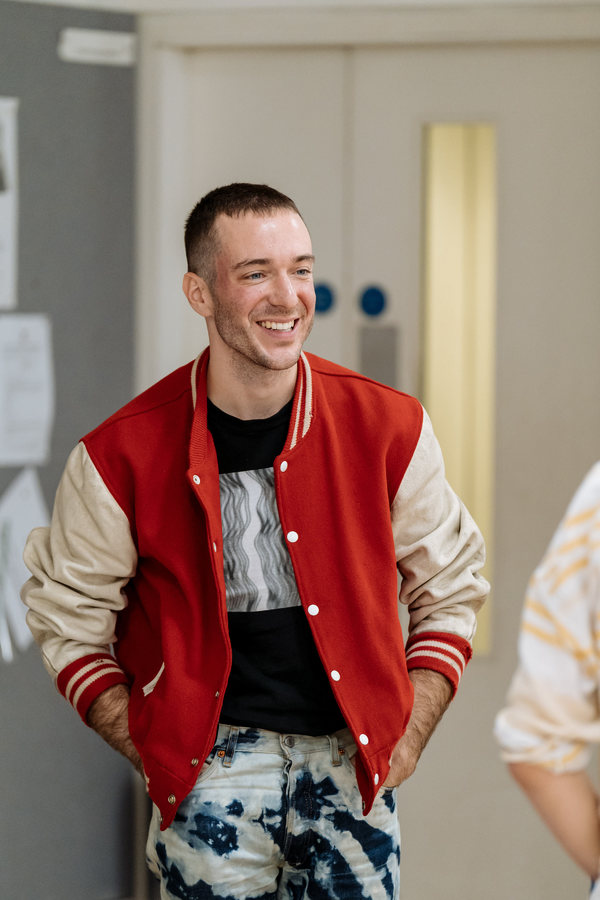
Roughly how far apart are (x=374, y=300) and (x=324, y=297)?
13 centimetres

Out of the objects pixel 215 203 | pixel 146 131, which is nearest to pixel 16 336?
pixel 146 131

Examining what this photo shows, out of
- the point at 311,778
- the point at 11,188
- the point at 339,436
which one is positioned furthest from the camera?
the point at 11,188

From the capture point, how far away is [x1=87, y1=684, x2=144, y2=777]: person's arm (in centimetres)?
161

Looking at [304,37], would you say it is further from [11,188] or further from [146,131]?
[11,188]

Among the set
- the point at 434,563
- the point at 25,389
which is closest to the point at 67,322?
the point at 25,389

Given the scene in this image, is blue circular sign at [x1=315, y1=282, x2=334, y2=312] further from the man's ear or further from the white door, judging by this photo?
the man's ear

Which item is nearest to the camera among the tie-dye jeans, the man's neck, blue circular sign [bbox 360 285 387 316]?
the tie-dye jeans

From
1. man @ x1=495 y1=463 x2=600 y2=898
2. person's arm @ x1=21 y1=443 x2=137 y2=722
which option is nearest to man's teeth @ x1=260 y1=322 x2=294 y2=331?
person's arm @ x1=21 y1=443 x2=137 y2=722

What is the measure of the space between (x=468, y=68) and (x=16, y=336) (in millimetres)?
1275

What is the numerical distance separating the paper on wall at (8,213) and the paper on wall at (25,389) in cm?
8

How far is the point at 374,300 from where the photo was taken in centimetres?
269

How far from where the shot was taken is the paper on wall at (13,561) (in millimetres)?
2572

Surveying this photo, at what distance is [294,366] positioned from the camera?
1.67 m

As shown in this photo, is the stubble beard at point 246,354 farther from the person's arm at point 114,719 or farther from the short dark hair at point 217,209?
the person's arm at point 114,719
